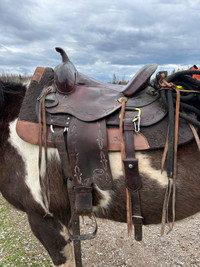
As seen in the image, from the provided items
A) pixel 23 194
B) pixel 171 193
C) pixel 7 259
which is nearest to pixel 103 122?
pixel 171 193

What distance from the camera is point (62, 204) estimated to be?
1.49 m

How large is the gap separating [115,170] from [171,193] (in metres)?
0.39

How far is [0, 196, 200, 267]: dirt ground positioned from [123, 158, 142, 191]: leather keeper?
3.94ft

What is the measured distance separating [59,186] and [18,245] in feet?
6.09

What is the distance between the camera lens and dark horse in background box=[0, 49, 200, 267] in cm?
127

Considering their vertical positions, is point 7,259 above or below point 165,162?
below

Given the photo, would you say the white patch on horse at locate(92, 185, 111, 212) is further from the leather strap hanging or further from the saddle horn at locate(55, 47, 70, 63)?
the saddle horn at locate(55, 47, 70, 63)

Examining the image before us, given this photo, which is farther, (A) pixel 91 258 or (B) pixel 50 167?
(A) pixel 91 258

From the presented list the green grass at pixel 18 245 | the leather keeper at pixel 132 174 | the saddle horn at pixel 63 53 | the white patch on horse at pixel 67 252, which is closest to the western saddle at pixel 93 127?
the leather keeper at pixel 132 174

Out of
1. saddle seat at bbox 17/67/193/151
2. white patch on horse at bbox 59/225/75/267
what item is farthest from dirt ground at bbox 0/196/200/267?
saddle seat at bbox 17/67/193/151

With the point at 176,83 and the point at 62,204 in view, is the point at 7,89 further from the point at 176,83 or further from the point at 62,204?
the point at 176,83

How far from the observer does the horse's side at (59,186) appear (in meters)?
1.27

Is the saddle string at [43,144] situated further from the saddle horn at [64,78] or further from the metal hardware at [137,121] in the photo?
the metal hardware at [137,121]

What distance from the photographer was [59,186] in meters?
1.45
